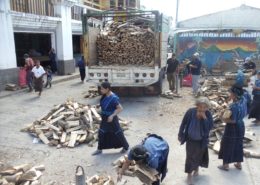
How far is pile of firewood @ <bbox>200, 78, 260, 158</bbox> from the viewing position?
704cm

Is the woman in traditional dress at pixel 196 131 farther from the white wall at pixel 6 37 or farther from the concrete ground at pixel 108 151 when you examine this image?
the white wall at pixel 6 37

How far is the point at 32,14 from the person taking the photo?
15344 millimetres

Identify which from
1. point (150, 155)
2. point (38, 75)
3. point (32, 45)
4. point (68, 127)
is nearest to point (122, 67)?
point (38, 75)

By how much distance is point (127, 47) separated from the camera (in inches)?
483

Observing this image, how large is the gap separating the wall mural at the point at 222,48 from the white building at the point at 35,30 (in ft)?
25.4

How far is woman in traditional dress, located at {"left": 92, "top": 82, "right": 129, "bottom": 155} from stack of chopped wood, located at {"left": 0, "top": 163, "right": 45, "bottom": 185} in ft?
4.95

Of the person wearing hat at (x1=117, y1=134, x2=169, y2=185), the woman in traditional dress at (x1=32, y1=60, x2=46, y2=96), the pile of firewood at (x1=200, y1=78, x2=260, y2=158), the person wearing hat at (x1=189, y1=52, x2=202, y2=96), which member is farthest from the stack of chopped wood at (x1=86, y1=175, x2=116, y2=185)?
the woman in traditional dress at (x1=32, y1=60, x2=46, y2=96)

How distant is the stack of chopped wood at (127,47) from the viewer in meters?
12.2

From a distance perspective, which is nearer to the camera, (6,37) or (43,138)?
(43,138)

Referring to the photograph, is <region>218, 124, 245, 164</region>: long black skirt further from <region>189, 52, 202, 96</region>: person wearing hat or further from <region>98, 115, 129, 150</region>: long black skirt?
<region>189, 52, 202, 96</region>: person wearing hat

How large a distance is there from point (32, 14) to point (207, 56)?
10.6m

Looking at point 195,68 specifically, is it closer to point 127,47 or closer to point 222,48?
point 127,47

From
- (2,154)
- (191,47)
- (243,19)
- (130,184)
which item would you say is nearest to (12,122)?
(2,154)

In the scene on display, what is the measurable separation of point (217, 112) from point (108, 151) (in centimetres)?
378
